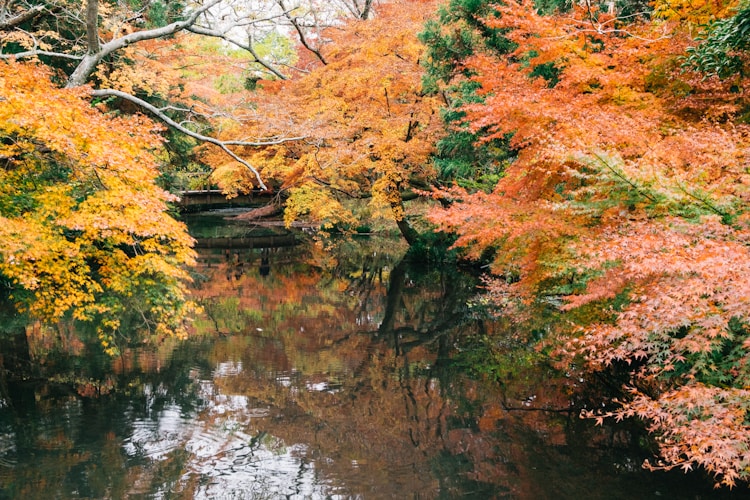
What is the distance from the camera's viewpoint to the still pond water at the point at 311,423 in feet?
18.3

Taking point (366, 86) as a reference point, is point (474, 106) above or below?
below

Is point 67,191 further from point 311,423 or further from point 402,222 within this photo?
point 402,222

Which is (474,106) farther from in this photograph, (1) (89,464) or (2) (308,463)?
(1) (89,464)

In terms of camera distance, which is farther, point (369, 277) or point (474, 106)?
point (369, 277)

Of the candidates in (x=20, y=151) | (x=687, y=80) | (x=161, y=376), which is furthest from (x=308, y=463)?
(x=687, y=80)

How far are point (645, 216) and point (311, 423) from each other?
4.52m

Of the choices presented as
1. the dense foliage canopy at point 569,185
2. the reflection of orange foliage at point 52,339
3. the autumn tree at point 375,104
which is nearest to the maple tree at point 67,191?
the dense foliage canopy at point 569,185

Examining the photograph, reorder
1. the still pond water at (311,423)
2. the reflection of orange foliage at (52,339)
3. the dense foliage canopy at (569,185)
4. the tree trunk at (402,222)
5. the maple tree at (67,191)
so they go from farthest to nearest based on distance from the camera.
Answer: the tree trunk at (402,222), the reflection of orange foliage at (52,339), the maple tree at (67,191), the still pond water at (311,423), the dense foliage canopy at (569,185)

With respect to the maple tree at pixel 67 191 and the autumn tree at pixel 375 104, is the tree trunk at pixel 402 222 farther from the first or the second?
the maple tree at pixel 67 191

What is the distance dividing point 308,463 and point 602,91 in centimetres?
601

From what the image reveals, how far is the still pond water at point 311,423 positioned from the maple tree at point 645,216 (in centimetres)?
100

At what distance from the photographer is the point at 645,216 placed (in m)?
5.76

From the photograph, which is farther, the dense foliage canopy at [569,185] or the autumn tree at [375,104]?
the autumn tree at [375,104]

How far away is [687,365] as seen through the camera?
18.7ft
